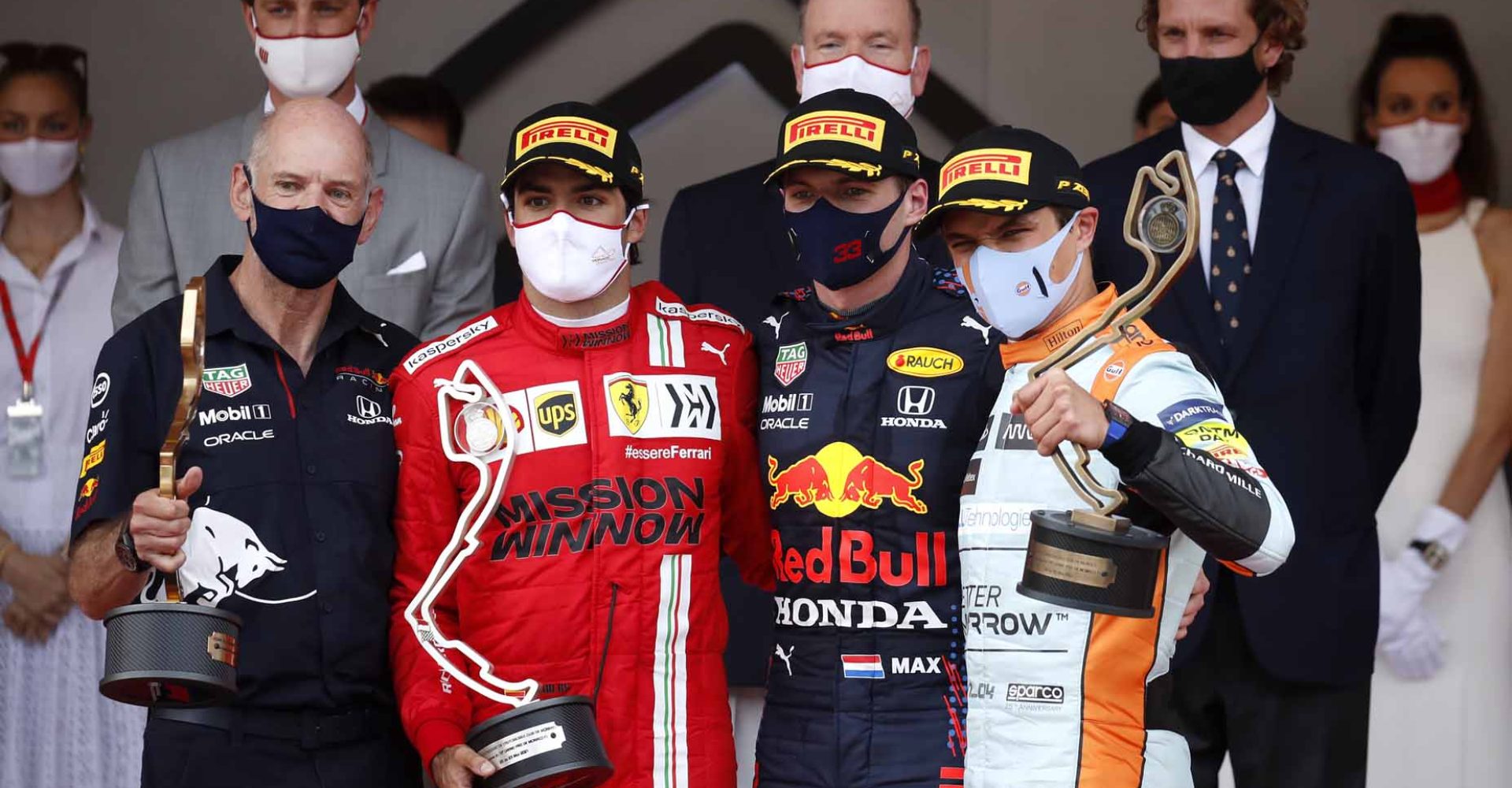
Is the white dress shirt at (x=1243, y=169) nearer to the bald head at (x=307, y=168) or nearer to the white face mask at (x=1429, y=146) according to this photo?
the white face mask at (x=1429, y=146)

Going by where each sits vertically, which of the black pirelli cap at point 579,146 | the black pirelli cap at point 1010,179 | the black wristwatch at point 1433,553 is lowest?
the black wristwatch at point 1433,553

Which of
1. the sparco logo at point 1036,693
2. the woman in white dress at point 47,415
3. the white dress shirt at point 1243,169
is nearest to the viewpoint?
the sparco logo at point 1036,693

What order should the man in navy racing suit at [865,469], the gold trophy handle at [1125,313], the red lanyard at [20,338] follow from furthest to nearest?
the red lanyard at [20,338]
the man in navy racing suit at [865,469]
the gold trophy handle at [1125,313]

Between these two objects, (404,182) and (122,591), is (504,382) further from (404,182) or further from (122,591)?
(404,182)

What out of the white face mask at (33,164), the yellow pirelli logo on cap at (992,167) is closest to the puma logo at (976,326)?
the yellow pirelli logo on cap at (992,167)

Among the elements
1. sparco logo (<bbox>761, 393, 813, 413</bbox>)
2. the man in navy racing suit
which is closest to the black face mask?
the man in navy racing suit

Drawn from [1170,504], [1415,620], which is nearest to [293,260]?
[1170,504]

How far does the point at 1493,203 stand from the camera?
17.9 feet

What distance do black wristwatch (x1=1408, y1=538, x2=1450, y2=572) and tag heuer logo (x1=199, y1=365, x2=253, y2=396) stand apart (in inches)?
123

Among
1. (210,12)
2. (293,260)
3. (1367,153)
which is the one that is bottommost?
(293,260)

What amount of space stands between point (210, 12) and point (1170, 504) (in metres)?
3.89

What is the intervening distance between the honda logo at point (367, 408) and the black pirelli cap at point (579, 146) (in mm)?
443

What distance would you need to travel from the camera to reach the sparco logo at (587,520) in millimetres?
3439

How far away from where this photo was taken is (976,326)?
3477mm
